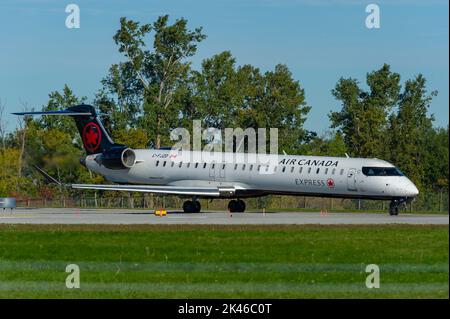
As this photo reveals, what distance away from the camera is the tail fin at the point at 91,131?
61.3m

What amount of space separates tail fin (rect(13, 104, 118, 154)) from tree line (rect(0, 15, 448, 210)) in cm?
1556

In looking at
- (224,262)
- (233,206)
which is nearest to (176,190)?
(233,206)

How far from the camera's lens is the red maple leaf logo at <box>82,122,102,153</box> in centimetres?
6138

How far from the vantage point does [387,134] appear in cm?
8156

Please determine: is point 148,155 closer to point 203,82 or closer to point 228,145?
point 228,145

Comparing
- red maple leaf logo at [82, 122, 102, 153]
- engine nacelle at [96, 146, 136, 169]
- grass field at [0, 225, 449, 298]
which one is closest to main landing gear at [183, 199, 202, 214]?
engine nacelle at [96, 146, 136, 169]

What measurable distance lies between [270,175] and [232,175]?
268cm

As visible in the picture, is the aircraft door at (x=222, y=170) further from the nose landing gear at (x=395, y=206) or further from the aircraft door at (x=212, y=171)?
the nose landing gear at (x=395, y=206)

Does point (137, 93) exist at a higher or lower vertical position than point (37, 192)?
higher

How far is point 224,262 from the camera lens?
25.0 m

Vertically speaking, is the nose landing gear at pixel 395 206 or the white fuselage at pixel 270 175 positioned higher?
the white fuselage at pixel 270 175

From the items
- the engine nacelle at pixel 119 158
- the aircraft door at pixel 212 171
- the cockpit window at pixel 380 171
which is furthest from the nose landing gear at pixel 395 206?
the engine nacelle at pixel 119 158

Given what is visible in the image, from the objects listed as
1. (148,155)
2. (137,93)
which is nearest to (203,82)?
(137,93)
